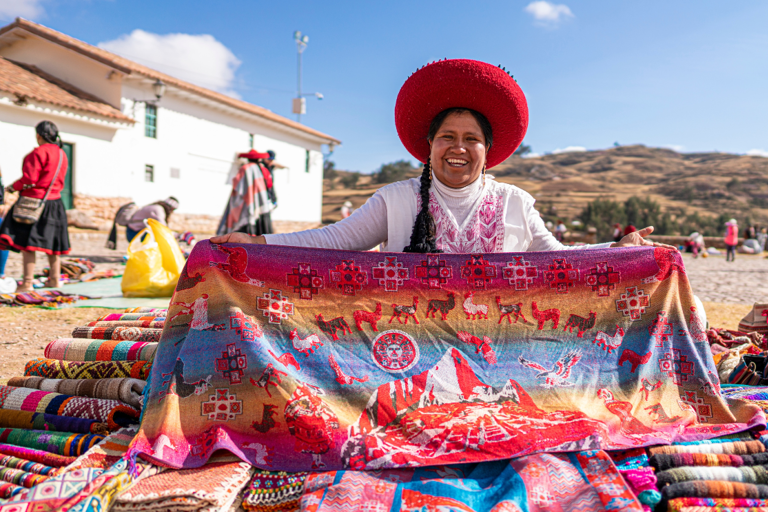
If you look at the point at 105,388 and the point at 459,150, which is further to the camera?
the point at 459,150

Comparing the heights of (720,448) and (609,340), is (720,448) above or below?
below

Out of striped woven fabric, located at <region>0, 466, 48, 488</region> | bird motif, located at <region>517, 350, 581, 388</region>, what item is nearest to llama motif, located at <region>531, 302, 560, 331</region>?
bird motif, located at <region>517, 350, 581, 388</region>

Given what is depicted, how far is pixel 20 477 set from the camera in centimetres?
191

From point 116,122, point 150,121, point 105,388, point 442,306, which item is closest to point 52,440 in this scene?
point 105,388

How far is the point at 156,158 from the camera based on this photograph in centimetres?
2191

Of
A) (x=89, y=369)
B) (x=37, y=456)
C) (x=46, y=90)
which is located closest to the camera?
(x=37, y=456)

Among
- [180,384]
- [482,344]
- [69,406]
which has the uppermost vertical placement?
[482,344]

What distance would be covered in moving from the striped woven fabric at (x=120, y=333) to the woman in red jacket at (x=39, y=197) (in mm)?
4176

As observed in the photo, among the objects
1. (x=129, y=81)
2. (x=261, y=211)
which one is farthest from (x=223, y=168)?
(x=261, y=211)

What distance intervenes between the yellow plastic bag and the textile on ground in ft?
16.9

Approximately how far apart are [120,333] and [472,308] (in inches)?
→ 87.2

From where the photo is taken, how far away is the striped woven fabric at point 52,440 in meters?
2.09

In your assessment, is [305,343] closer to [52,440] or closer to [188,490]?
[188,490]

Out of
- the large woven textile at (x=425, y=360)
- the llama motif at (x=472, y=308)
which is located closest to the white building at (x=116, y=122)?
the large woven textile at (x=425, y=360)
